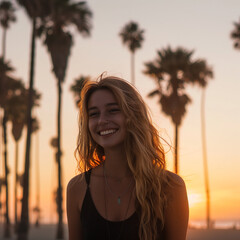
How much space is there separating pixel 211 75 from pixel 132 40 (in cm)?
1057

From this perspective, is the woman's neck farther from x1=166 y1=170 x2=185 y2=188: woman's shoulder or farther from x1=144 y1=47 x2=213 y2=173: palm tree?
x1=144 y1=47 x2=213 y2=173: palm tree

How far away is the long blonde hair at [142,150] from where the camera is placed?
8.42ft

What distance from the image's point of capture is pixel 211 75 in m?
48.9

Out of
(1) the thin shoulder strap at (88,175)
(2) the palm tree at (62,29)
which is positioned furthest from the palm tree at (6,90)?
(1) the thin shoulder strap at (88,175)

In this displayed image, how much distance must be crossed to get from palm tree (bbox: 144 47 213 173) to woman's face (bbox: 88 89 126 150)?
1226 inches

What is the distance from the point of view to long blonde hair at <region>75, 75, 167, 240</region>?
2566 mm

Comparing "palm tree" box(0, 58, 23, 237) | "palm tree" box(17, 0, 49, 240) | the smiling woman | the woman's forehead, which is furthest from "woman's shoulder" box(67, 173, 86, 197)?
"palm tree" box(0, 58, 23, 237)

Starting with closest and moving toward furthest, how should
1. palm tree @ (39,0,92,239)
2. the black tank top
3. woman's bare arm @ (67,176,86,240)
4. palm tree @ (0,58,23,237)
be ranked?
the black tank top
woman's bare arm @ (67,176,86,240)
palm tree @ (39,0,92,239)
palm tree @ (0,58,23,237)

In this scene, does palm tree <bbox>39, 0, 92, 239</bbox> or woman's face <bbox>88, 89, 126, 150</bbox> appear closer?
woman's face <bbox>88, 89, 126, 150</bbox>

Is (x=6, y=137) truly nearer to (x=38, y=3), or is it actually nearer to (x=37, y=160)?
(x=38, y=3)

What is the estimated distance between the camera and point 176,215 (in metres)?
2.57

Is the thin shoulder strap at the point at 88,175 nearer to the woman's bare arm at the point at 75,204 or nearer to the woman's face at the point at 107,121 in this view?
the woman's bare arm at the point at 75,204

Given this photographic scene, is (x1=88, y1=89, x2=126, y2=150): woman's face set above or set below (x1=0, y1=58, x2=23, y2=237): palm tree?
below

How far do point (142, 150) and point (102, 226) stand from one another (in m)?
0.51
